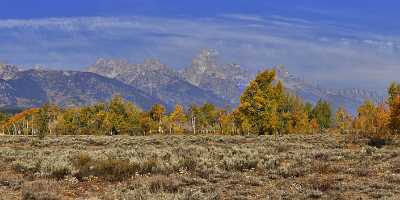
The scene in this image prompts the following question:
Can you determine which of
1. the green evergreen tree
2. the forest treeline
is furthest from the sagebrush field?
the green evergreen tree

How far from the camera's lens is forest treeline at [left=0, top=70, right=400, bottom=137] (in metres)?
67.9

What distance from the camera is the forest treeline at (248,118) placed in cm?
6788

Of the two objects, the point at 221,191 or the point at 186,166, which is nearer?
the point at 221,191

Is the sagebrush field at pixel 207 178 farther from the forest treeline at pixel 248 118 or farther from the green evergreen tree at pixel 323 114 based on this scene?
the green evergreen tree at pixel 323 114

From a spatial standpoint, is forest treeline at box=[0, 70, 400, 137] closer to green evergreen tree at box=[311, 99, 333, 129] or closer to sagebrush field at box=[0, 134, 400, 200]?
green evergreen tree at box=[311, 99, 333, 129]

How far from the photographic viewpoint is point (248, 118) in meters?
71.2

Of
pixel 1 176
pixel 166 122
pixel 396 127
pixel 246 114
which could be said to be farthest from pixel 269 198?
pixel 166 122

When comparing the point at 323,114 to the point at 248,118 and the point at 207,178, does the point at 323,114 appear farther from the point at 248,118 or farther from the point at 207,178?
the point at 207,178

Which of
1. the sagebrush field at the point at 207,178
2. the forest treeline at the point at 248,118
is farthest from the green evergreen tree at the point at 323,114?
the sagebrush field at the point at 207,178

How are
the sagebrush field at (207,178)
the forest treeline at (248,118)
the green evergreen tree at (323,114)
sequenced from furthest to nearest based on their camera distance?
the green evergreen tree at (323,114), the forest treeline at (248,118), the sagebrush field at (207,178)

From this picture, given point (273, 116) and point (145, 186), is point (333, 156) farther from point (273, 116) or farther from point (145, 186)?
point (273, 116)

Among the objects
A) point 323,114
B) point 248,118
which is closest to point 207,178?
point 248,118

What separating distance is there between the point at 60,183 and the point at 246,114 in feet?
174

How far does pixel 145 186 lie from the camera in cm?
1800
